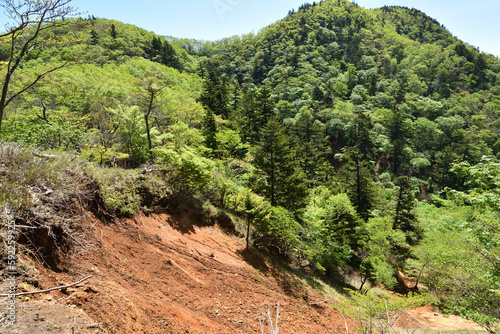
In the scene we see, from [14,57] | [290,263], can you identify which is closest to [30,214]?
[14,57]

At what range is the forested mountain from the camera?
36.3 ft

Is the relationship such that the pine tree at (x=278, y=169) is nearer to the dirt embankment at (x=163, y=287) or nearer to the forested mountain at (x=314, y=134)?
the forested mountain at (x=314, y=134)

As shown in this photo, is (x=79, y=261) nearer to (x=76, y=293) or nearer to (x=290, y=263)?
(x=76, y=293)

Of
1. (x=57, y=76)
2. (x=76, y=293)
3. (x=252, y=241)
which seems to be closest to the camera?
(x=76, y=293)

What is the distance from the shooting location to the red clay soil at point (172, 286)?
4.30 meters

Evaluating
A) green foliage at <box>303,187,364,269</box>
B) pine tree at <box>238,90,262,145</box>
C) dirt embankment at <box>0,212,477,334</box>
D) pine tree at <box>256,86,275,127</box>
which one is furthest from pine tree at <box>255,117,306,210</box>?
pine tree at <box>256,86,275,127</box>

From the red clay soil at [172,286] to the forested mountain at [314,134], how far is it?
1577 mm

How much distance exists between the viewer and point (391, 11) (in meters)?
153

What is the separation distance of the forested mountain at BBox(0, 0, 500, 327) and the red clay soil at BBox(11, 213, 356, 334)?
1.58 meters

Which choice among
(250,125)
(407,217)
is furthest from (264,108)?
(407,217)

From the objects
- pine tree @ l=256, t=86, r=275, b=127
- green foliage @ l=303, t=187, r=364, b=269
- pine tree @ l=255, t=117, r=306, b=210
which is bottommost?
green foliage @ l=303, t=187, r=364, b=269

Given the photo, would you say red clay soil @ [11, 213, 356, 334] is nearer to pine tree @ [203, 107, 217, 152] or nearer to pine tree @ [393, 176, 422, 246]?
pine tree @ [203, 107, 217, 152]

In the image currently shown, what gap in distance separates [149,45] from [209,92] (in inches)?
2349

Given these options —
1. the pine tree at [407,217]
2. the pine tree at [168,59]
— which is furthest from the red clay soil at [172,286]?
the pine tree at [168,59]
